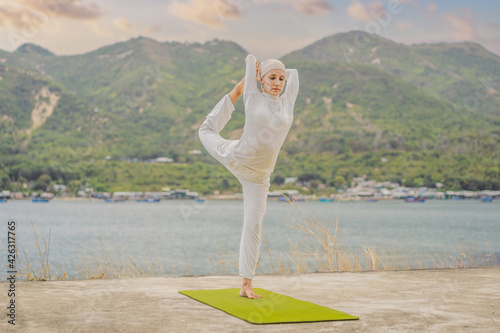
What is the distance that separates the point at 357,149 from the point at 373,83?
21.2 m

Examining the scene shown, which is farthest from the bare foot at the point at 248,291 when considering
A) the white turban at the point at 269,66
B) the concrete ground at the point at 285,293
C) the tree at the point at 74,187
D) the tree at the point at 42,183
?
the tree at the point at 74,187

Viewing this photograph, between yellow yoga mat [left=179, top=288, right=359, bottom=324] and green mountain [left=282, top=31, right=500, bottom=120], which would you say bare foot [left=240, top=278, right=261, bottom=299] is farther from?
green mountain [left=282, top=31, right=500, bottom=120]

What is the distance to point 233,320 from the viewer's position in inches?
153

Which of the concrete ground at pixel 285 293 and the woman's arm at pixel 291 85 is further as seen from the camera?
the woman's arm at pixel 291 85

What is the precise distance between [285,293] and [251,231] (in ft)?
2.55

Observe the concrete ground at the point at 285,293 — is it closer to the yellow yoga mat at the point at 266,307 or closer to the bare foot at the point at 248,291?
the yellow yoga mat at the point at 266,307

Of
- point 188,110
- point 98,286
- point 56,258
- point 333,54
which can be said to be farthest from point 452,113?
point 98,286

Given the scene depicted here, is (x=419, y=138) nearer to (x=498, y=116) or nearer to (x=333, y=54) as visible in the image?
(x=498, y=116)

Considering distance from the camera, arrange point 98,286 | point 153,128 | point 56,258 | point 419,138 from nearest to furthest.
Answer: point 98,286, point 56,258, point 419,138, point 153,128

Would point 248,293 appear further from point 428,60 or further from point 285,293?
point 428,60

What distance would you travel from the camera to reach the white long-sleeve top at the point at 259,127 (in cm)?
461

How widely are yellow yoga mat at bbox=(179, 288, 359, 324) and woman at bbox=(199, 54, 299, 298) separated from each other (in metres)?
0.19

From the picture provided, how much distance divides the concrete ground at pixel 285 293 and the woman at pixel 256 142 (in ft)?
2.23

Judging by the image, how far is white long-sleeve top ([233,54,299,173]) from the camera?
15.1 ft
